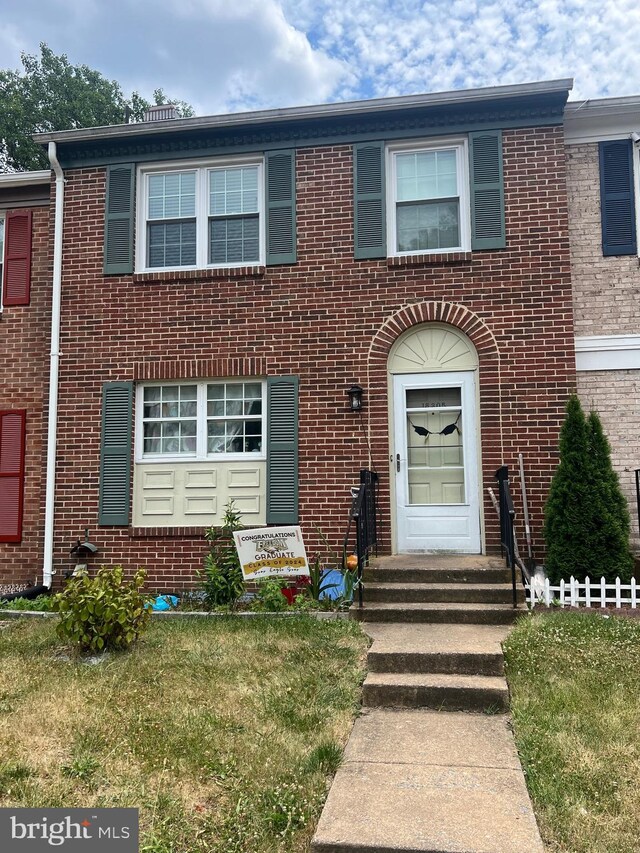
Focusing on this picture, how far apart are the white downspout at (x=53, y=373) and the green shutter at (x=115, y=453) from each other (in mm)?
626

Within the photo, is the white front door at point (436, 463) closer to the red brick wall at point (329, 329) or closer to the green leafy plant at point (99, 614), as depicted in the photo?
the red brick wall at point (329, 329)

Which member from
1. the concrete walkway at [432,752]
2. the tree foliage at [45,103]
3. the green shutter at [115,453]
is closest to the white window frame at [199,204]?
the green shutter at [115,453]

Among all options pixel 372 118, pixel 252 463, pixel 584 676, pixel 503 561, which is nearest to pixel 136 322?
pixel 252 463

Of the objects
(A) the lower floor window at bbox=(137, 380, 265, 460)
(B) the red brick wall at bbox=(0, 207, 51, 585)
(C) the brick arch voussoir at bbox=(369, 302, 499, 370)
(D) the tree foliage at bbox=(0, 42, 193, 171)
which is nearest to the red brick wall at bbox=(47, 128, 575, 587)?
(C) the brick arch voussoir at bbox=(369, 302, 499, 370)

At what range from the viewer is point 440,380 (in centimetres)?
798

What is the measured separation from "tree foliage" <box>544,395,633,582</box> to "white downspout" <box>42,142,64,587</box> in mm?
5742

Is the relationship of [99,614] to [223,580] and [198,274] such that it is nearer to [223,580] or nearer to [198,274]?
[223,580]

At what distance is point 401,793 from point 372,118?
7361mm

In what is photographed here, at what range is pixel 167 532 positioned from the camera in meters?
8.17

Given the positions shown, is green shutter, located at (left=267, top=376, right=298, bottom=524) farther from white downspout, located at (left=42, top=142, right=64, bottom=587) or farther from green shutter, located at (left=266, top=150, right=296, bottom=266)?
white downspout, located at (left=42, top=142, right=64, bottom=587)

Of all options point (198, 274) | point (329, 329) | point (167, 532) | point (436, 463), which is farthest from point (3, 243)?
point (436, 463)

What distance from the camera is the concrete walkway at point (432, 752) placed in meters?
2.96

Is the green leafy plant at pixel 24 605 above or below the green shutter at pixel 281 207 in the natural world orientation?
below

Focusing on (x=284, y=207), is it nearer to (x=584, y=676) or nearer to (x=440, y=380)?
(x=440, y=380)
